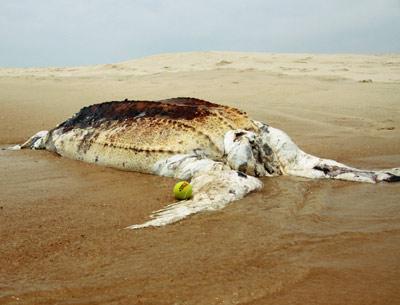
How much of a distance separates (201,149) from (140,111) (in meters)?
1.11

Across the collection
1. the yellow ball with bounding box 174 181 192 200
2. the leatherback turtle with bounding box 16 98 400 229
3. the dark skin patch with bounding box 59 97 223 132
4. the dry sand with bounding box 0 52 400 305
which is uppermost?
the dark skin patch with bounding box 59 97 223 132

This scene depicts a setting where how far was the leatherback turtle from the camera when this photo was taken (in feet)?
13.5

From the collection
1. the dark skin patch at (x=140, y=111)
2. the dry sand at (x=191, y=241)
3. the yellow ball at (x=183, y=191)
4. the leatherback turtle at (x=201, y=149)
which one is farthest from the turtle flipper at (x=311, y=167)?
the yellow ball at (x=183, y=191)

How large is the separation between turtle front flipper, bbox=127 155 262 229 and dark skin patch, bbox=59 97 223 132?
59 centimetres

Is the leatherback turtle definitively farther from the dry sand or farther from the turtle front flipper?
the dry sand

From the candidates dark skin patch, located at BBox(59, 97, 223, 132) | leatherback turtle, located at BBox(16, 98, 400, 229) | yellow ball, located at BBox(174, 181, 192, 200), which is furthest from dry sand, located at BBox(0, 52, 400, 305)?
dark skin patch, located at BBox(59, 97, 223, 132)

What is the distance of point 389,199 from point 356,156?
2202 millimetres

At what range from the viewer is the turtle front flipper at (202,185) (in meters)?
3.14

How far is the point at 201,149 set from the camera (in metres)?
4.61

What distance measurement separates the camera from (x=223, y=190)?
3.57 meters

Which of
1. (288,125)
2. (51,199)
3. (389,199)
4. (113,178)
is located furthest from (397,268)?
(288,125)

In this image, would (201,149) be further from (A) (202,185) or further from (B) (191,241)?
(B) (191,241)

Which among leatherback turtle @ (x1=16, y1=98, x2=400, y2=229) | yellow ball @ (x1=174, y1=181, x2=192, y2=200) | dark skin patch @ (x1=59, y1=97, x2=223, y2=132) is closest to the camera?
yellow ball @ (x1=174, y1=181, x2=192, y2=200)

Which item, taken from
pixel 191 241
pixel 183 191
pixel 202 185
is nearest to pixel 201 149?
pixel 202 185
